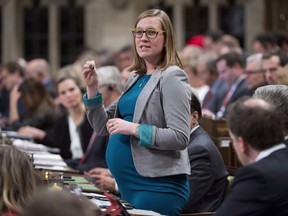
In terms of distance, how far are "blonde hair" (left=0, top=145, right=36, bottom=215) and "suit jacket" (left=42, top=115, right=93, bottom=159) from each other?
14.6 feet

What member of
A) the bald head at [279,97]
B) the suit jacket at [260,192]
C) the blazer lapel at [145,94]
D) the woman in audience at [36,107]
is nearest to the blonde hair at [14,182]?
the suit jacket at [260,192]

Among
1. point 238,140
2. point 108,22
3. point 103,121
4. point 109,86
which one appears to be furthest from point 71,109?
point 108,22

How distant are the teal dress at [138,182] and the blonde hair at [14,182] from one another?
1144 mm

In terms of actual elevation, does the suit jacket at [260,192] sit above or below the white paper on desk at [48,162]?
above

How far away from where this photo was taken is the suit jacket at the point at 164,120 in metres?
4.98

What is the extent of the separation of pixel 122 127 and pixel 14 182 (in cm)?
101

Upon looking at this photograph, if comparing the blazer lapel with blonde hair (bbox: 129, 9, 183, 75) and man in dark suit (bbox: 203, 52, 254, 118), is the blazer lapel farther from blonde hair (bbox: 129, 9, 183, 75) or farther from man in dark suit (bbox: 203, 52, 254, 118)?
man in dark suit (bbox: 203, 52, 254, 118)

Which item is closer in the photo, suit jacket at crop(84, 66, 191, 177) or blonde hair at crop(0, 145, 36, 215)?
blonde hair at crop(0, 145, 36, 215)

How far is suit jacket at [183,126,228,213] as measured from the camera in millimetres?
5703

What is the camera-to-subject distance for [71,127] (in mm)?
8758

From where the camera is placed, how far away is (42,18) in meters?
17.7

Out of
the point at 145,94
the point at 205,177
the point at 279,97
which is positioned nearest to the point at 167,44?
the point at 145,94

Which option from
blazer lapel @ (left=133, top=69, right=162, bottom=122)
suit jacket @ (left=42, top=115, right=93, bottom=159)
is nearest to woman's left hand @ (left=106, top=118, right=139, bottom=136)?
blazer lapel @ (left=133, top=69, right=162, bottom=122)

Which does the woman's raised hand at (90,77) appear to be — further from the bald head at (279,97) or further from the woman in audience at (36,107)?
the woman in audience at (36,107)
